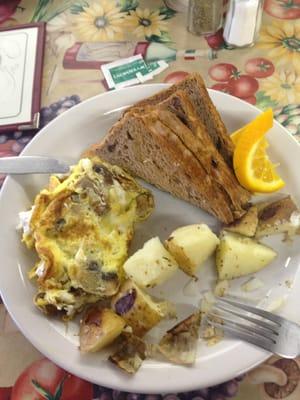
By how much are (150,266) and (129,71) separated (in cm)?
70

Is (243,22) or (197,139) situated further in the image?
(243,22)

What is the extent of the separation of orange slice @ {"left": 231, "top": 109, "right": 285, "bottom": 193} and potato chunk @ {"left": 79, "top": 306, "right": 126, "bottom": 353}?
0.43 m

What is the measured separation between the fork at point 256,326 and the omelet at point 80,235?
210mm

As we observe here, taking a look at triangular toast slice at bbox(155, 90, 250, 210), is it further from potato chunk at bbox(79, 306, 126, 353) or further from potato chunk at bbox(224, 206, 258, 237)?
potato chunk at bbox(79, 306, 126, 353)

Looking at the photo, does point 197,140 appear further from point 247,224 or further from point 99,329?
point 99,329

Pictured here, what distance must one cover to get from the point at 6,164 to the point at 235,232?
1.76ft

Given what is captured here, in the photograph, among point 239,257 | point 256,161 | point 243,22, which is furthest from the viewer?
point 243,22

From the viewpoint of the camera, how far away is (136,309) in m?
1.02

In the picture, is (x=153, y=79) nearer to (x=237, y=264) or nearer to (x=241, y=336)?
(x=237, y=264)

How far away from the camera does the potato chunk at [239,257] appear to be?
1.11 meters

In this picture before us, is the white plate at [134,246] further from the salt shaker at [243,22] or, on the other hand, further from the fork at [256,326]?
the salt shaker at [243,22]

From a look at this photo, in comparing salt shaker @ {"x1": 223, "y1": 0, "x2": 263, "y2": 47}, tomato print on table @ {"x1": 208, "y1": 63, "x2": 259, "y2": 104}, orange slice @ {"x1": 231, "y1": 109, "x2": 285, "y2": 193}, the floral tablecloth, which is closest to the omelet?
orange slice @ {"x1": 231, "y1": 109, "x2": 285, "y2": 193}

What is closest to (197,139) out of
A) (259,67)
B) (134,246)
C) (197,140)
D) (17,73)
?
(197,140)

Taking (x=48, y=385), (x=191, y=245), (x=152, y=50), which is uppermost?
(x=152, y=50)
